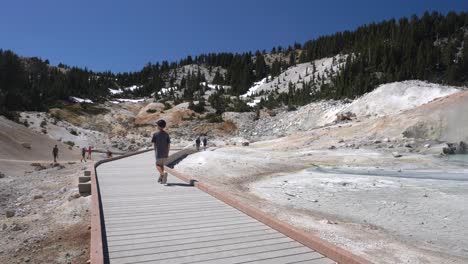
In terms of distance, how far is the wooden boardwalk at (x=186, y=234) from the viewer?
215 inches

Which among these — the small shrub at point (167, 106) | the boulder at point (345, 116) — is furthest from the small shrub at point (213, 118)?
the boulder at point (345, 116)

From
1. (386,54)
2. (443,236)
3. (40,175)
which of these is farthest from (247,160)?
(386,54)

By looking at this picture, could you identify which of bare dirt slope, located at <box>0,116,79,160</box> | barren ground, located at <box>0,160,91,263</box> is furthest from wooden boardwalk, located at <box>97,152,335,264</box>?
bare dirt slope, located at <box>0,116,79,160</box>

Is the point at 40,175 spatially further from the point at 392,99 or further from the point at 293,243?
the point at 392,99

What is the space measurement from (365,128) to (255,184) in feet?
65.4

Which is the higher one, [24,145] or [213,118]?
[213,118]

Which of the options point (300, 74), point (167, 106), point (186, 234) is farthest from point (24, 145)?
point (300, 74)

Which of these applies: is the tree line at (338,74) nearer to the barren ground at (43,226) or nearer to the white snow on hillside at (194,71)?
the white snow on hillside at (194,71)

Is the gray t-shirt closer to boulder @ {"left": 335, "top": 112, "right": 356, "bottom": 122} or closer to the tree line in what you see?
boulder @ {"left": 335, "top": 112, "right": 356, "bottom": 122}

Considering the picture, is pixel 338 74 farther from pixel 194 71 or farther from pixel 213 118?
pixel 194 71

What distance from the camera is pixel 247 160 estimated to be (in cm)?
2566

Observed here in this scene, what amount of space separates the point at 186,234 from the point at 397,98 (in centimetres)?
4424

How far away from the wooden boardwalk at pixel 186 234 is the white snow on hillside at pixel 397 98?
38.2 meters

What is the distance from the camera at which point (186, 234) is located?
6.54 metres
